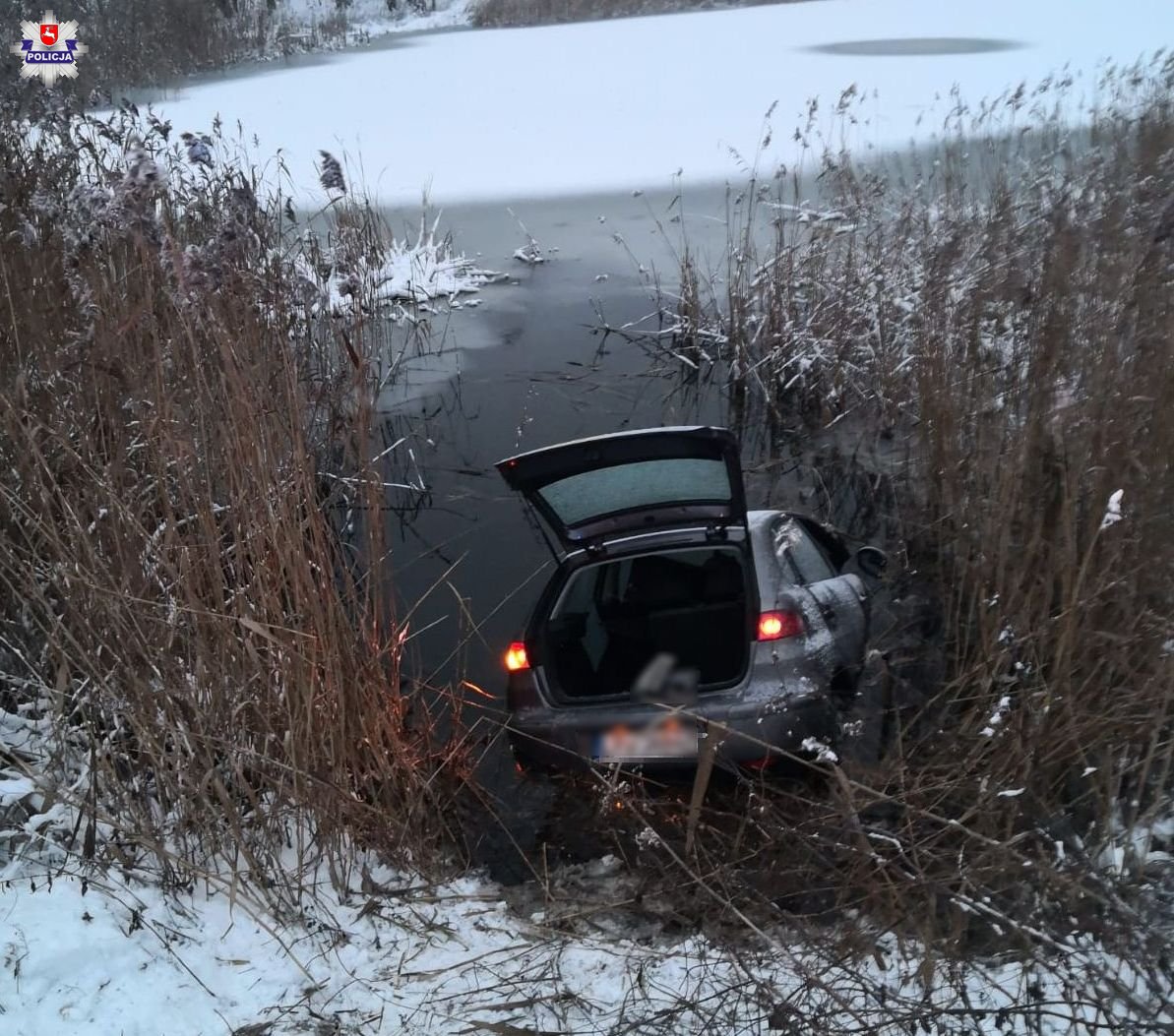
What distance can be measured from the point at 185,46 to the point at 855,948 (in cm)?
1793

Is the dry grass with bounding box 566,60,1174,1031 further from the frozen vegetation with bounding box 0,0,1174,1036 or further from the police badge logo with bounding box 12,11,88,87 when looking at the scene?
the police badge logo with bounding box 12,11,88,87

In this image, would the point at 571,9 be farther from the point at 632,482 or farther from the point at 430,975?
the point at 430,975

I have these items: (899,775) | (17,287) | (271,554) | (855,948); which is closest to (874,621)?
(899,775)

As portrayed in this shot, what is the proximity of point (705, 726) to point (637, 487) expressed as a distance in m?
1.06

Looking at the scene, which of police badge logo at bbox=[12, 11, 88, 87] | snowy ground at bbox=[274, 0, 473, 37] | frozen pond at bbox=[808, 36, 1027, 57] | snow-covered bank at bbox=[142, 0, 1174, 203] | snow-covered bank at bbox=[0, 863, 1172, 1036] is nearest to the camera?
snow-covered bank at bbox=[0, 863, 1172, 1036]

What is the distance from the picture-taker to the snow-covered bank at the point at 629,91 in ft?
45.6

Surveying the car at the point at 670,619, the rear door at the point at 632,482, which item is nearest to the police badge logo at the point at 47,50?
the rear door at the point at 632,482

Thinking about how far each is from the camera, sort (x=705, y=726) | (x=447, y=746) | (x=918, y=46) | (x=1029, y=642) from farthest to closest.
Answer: (x=918, y=46), (x=447, y=746), (x=705, y=726), (x=1029, y=642)

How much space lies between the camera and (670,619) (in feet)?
14.8

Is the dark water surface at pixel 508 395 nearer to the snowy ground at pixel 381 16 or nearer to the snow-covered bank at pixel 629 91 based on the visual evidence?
the snow-covered bank at pixel 629 91

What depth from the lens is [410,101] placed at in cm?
1795

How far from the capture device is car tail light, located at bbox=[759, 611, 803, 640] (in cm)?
386

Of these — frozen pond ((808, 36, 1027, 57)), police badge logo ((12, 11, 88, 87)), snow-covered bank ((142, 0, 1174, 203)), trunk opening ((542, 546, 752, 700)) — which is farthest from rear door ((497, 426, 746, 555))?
frozen pond ((808, 36, 1027, 57))

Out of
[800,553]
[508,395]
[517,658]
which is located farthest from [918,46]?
[517,658]
